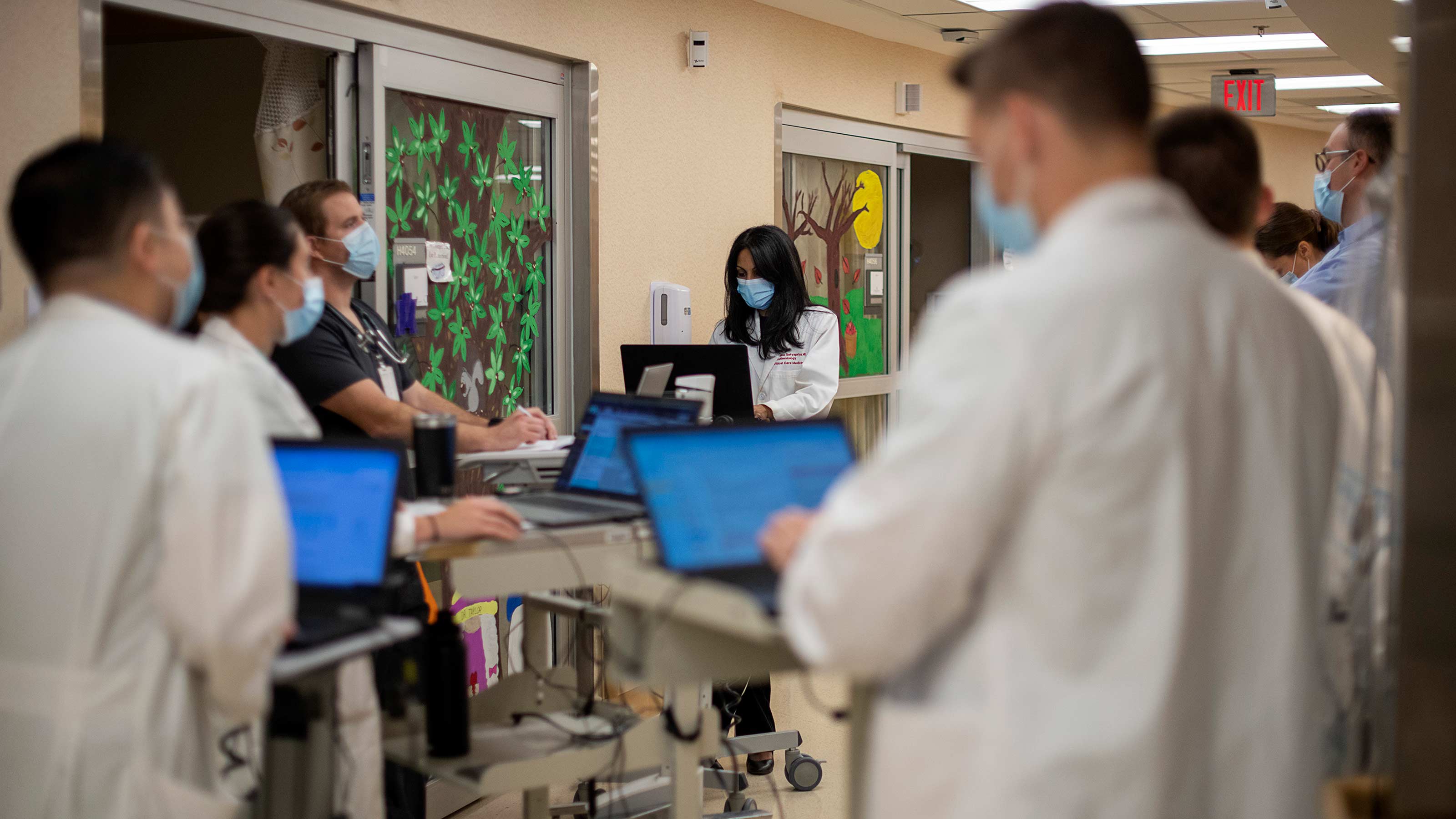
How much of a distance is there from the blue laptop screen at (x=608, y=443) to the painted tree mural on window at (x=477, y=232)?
1.41m

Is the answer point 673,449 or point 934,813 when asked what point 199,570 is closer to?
point 673,449

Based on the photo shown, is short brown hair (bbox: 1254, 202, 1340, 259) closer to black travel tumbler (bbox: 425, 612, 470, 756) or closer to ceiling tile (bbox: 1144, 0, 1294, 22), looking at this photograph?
ceiling tile (bbox: 1144, 0, 1294, 22)

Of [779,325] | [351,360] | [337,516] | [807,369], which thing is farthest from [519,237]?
[337,516]

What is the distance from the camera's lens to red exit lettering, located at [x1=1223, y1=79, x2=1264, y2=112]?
23.7ft

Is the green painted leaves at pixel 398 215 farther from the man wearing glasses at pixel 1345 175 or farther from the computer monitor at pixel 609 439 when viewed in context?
the man wearing glasses at pixel 1345 175

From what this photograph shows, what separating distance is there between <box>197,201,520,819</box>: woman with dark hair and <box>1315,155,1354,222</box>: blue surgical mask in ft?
7.43

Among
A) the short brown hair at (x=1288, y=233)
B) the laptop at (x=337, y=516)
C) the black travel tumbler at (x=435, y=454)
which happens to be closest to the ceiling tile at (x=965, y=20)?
the short brown hair at (x=1288, y=233)

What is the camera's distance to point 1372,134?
313 cm

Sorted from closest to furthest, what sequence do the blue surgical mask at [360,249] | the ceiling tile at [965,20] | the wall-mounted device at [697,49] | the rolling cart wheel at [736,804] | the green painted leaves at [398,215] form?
the blue surgical mask at [360,249] → the rolling cart wheel at [736,804] → the green painted leaves at [398,215] → the wall-mounted device at [697,49] → the ceiling tile at [965,20]

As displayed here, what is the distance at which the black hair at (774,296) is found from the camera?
4379 mm

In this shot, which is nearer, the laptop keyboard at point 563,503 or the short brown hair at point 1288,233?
the laptop keyboard at point 563,503

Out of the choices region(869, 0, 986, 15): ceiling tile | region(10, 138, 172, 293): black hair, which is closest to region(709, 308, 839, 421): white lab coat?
region(869, 0, 986, 15): ceiling tile

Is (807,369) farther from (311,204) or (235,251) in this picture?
(235,251)

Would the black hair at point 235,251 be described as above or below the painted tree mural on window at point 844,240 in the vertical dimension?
below
